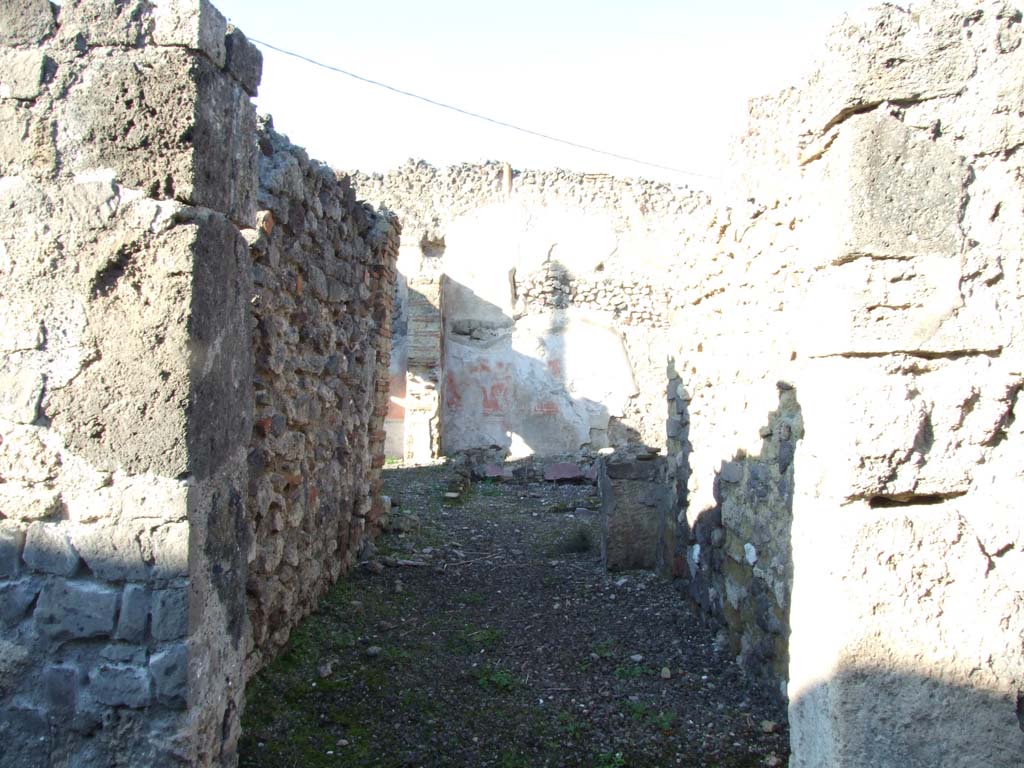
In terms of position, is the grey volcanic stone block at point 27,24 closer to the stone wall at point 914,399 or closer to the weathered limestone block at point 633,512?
the stone wall at point 914,399

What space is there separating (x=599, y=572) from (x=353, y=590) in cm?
192

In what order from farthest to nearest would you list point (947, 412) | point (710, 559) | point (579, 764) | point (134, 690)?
1. point (710, 559)
2. point (579, 764)
3. point (134, 690)
4. point (947, 412)

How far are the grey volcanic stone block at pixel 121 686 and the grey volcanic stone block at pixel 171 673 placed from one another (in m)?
0.03

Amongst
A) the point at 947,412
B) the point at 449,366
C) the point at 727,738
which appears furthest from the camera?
the point at 449,366

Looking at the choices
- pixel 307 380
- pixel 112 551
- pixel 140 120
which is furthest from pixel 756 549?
pixel 140 120

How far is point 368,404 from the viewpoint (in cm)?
615

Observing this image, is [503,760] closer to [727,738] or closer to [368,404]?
[727,738]

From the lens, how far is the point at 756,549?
4109mm

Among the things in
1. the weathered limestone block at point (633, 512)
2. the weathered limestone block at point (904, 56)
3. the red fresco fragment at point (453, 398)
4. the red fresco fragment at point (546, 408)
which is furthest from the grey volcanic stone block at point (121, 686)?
the red fresco fragment at point (546, 408)

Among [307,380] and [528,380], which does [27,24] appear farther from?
[528,380]

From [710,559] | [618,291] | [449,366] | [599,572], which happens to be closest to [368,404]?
[599,572]

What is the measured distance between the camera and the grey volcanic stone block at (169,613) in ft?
6.88

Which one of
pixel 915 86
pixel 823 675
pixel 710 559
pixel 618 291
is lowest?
pixel 710 559

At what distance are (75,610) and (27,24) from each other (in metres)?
1.60
